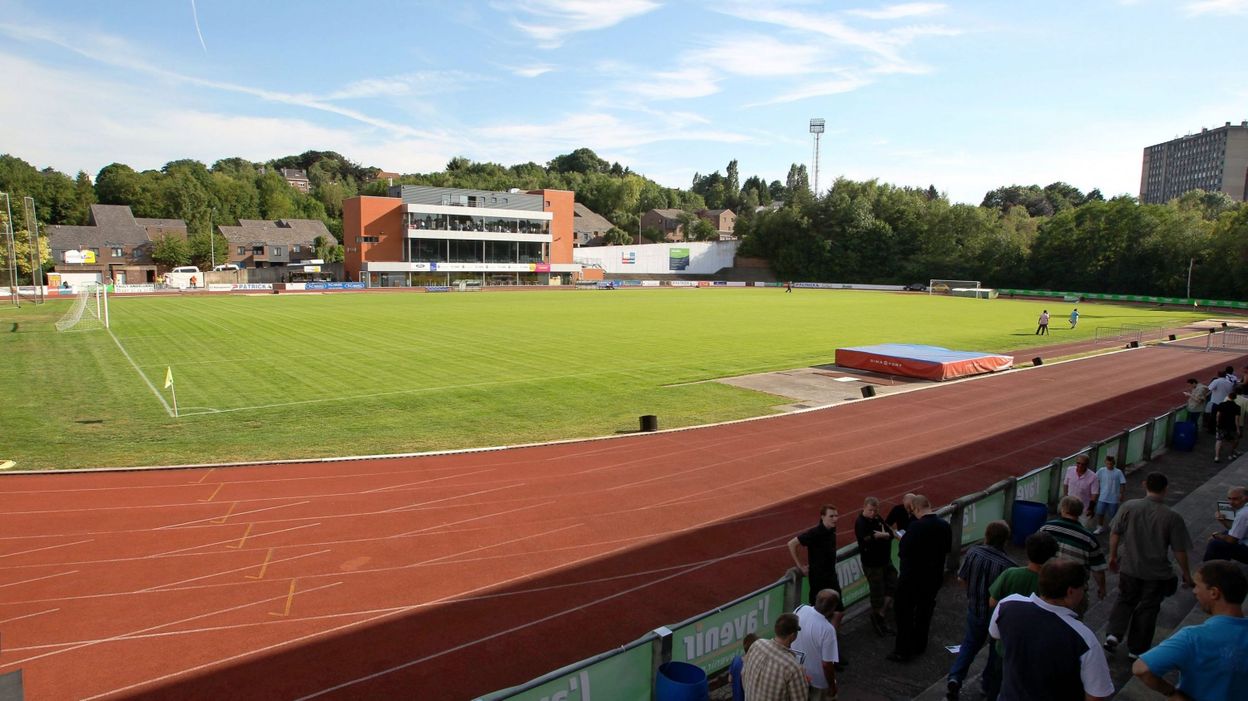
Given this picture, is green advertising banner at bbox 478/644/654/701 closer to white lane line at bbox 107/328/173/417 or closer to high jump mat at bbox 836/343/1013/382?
white lane line at bbox 107/328/173/417

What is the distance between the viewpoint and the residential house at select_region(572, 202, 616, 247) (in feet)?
429

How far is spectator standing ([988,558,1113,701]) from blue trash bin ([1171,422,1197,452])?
14920mm

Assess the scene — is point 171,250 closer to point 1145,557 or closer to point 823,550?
point 823,550

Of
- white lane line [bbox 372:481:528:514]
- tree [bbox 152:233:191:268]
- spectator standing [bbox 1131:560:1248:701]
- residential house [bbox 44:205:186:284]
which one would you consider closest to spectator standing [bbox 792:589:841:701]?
spectator standing [bbox 1131:560:1248:701]

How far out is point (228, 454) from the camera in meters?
15.8

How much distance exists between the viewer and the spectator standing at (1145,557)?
278 inches

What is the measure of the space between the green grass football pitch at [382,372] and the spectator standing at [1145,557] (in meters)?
12.2

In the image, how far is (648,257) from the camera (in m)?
116

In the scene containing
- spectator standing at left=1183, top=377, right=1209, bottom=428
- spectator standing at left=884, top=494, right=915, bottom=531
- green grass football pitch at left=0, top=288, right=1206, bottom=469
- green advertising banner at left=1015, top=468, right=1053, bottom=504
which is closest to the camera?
spectator standing at left=884, top=494, right=915, bottom=531

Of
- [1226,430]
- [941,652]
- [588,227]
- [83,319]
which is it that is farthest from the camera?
[588,227]

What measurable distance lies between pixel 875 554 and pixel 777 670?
3380 mm

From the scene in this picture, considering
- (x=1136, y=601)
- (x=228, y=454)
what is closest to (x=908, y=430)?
(x=1136, y=601)

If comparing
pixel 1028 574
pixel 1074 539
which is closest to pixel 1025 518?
pixel 1074 539

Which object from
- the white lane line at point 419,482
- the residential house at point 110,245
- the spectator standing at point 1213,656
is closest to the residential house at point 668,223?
the residential house at point 110,245
